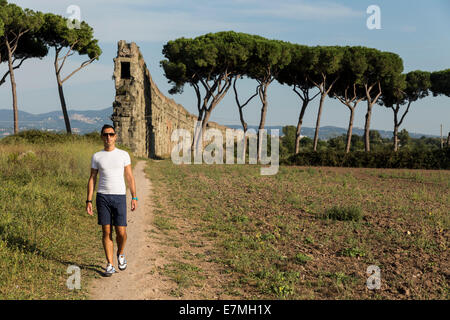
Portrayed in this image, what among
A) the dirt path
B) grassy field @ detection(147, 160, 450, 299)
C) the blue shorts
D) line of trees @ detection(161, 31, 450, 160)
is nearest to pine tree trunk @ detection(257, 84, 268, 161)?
line of trees @ detection(161, 31, 450, 160)

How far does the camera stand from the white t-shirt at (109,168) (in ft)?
16.9

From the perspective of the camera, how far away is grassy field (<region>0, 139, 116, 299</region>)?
4801mm

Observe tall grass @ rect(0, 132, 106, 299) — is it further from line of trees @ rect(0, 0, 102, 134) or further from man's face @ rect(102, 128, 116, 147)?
line of trees @ rect(0, 0, 102, 134)

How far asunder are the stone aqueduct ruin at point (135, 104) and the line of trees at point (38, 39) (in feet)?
12.7

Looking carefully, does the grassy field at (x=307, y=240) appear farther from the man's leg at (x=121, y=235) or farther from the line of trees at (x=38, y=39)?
the line of trees at (x=38, y=39)

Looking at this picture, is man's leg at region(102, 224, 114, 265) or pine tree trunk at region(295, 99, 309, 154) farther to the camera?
pine tree trunk at region(295, 99, 309, 154)

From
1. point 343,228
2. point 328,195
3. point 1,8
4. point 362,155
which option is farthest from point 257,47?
point 343,228

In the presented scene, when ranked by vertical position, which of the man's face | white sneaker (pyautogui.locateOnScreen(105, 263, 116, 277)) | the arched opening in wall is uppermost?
the arched opening in wall

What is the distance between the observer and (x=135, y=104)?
27859 millimetres

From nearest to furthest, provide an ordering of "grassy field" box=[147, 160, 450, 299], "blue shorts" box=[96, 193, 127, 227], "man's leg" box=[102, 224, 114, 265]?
"grassy field" box=[147, 160, 450, 299]
"blue shorts" box=[96, 193, 127, 227]
"man's leg" box=[102, 224, 114, 265]

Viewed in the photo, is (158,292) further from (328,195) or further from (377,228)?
(328,195)

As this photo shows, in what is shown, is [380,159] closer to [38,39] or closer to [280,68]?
[280,68]

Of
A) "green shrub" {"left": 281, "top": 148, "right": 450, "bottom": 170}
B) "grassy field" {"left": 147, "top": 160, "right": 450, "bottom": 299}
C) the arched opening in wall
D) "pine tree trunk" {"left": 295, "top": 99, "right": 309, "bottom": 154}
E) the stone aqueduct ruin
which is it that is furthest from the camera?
"pine tree trunk" {"left": 295, "top": 99, "right": 309, "bottom": 154}

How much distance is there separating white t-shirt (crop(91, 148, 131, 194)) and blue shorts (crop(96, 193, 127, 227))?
0.25 feet
